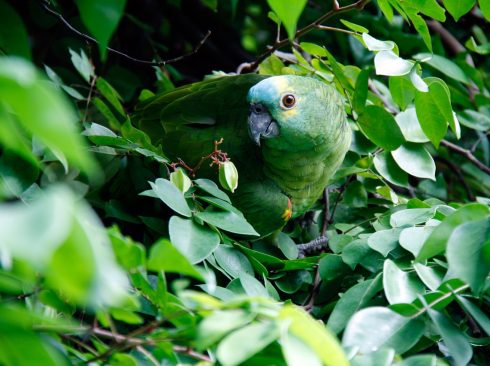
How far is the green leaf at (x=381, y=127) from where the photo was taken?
1.55 metres

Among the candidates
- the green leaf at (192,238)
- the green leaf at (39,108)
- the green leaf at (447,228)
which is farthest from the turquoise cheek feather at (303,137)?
the green leaf at (39,108)

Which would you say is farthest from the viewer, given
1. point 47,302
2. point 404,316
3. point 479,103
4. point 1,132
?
point 479,103

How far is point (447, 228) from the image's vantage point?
96 cm

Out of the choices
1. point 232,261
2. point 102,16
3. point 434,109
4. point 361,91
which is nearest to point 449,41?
point 361,91

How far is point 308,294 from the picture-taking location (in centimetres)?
148

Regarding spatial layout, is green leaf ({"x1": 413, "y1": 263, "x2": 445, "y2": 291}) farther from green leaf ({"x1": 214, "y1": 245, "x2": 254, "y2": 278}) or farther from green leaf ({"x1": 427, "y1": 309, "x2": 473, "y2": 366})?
green leaf ({"x1": 214, "y1": 245, "x2": 254, "y2": 278})

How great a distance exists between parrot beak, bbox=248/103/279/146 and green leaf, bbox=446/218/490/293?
0.86m

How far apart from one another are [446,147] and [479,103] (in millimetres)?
176

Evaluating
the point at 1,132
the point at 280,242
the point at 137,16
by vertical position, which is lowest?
the point at 280,242

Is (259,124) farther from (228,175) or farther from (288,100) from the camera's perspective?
(228,175)

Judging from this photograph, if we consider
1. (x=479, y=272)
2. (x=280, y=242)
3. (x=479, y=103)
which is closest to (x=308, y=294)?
(x=280, y=242)

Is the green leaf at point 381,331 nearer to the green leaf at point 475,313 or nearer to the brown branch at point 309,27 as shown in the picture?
the green leaf at point 475,313

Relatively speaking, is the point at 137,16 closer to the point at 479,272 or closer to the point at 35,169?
the point at 35,169

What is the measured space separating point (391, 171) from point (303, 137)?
26cm
